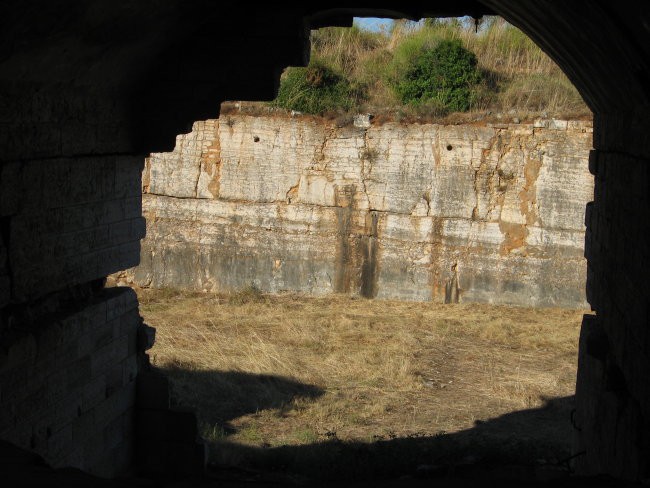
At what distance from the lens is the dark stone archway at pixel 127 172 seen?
390 centimetres

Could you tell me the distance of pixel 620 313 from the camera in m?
4.18

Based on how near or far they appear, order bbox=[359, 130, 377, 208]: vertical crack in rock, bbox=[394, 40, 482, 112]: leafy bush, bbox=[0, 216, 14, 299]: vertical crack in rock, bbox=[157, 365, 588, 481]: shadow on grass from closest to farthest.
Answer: bbox=[0, 216, 14, 299]: vertical crack in rock, bbox=[157, 365, 588, 481]: shadow on grass, bbox=[359, 130, 377, 208]: vertical crack in rock, bbox=[394, 40, 482, 112]: leafy bush

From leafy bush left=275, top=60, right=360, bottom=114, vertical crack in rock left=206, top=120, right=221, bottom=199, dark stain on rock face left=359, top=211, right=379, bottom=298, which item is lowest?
dark stain on rock face left=359, top=211, right=379, bottom=298

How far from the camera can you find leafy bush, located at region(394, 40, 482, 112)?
14992mm

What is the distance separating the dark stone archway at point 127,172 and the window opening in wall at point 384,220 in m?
5.56

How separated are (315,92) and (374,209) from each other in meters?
2.56

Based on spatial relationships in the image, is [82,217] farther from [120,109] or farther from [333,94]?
[333,94]

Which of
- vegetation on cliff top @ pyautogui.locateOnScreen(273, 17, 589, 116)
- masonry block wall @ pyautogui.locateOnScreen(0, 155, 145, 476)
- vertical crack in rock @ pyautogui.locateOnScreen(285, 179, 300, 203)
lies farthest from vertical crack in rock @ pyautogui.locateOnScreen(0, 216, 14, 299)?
vegetation on cliff top @ pyautogui.locateOnScreen(273, 17, 589, 116)

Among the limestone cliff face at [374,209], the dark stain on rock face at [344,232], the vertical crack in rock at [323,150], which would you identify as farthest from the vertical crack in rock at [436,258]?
the vertical crack in rock at [323,150]

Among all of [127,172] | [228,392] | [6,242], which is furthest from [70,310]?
[228,392]

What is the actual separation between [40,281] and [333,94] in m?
11.1

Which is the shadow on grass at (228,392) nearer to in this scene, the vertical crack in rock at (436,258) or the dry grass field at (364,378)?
the dry grass field at (364,378)

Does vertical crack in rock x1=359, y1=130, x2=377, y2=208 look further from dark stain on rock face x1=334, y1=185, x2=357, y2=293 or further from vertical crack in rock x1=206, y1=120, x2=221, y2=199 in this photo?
vertical crack in rock x1=206, y1=120, x2=221, y2=199

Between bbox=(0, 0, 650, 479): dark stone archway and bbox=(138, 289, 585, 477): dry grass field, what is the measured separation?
1.91 metres
